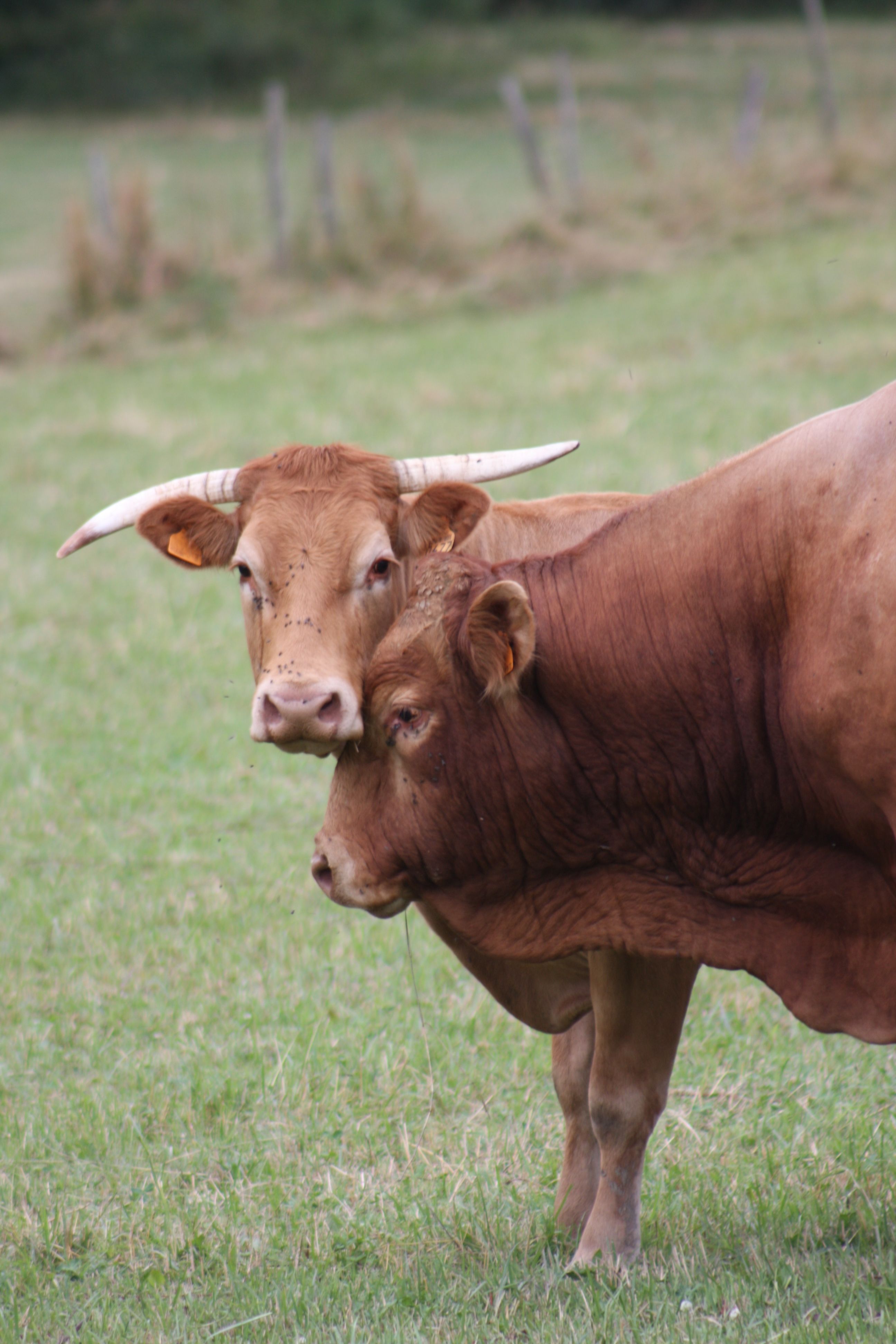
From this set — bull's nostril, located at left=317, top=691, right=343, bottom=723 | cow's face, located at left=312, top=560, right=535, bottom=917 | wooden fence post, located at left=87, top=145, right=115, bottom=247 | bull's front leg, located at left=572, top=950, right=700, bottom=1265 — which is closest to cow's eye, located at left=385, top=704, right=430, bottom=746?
cow's face, located at left=312, top=560, right=535, bottom=917

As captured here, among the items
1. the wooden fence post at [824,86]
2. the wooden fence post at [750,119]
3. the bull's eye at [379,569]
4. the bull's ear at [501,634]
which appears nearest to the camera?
the bull's ear at [501,634]

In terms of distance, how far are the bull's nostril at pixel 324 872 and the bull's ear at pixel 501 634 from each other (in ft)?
1.86

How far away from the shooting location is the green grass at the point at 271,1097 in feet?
11.0

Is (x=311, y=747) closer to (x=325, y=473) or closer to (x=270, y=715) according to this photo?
(x=270, y=715)

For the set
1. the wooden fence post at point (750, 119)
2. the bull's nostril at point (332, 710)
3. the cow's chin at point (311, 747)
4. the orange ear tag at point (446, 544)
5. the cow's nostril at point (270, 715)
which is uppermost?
the wooden fence post at point (750, 119)

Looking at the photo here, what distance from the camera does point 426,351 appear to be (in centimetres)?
1450

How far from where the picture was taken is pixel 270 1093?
4.38 m

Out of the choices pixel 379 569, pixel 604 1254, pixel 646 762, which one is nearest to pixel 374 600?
pixel 379 569

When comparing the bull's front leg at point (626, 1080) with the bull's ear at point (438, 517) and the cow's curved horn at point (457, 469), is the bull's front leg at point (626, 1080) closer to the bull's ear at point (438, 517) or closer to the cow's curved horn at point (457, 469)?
the bull's ear at point (438, 517)

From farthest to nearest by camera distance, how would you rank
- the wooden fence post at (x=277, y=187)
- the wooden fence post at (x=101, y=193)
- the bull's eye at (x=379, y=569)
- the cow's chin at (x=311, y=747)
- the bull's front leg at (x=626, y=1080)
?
1. the wooden fence post at (x=101, y=193)
2. the wooden fence post at (x=277, y=187)
3. the bull's eye at (x=379, y=569)
4. the cow's chin at (x=311, y=747)
5. the bull's front leg at (x=626, y=1080)

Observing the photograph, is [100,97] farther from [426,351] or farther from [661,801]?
[661,801]

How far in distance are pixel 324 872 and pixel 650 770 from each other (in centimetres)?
77

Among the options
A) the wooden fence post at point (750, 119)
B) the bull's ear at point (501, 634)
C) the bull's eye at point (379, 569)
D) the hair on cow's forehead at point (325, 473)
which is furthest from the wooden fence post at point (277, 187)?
the bull's ear at point (501, 634)

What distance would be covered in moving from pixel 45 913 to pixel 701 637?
315 cm
